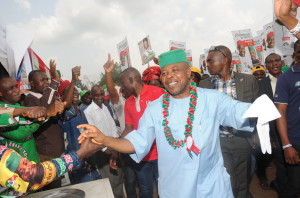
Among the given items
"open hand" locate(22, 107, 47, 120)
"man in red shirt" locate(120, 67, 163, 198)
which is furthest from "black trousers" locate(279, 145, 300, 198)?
"open hand" locate(22, 107, 47, 120)

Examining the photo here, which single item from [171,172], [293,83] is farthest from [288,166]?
[171,172]

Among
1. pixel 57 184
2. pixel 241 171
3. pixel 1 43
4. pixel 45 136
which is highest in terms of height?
pixel 1 43

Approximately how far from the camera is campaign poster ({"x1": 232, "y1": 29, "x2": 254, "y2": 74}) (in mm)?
11220

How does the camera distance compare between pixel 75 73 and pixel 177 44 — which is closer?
pixel 75 73

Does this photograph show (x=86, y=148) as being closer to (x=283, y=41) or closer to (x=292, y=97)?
(x=292, y=97)

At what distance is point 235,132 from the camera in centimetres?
379

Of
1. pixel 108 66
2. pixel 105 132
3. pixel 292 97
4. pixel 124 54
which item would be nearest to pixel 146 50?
pixel 124 54

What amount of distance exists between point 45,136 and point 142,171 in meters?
1.52

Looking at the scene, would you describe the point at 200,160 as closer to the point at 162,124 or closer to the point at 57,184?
the point at 162,124

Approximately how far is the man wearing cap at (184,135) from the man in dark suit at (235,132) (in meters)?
1.46

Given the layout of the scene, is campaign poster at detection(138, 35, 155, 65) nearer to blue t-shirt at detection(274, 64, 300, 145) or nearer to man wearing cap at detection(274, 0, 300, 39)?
blue t-shirt at detection(274, 64, 300, 145)

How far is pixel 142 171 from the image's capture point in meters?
4.08

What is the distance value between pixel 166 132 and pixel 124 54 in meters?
6.90

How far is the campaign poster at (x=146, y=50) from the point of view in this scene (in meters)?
9.14
